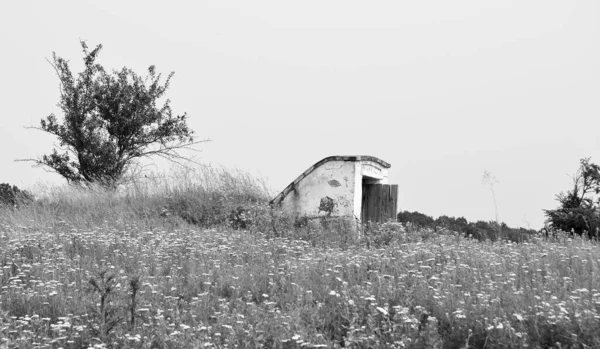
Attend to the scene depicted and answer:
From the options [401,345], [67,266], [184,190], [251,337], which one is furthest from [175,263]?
[184,190]

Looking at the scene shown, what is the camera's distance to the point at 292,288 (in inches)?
308

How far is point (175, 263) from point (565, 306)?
5580 mm

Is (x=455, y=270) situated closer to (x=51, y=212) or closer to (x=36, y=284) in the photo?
(x=36, y=284)

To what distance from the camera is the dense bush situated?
19.9 m

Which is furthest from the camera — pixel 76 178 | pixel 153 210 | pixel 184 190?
pixel 76 178

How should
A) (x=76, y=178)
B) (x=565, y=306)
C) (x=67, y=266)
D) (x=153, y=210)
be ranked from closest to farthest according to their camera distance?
(x=565, y=306) → (x=67, y=266) → (x=153, y=210) → (x=76, y=178)

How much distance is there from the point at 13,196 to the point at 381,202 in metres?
12.1

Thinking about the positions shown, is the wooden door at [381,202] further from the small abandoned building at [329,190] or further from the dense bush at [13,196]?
the dense bush at [13,196]

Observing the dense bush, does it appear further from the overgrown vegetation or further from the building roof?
the overgrown vegetation

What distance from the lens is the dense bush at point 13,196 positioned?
19.9 m

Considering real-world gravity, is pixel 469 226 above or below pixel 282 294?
above

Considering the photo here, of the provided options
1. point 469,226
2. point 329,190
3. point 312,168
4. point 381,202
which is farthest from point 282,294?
point 469,226

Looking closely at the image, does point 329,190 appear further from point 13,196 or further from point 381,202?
point 13,196

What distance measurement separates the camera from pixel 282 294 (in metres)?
7.76
